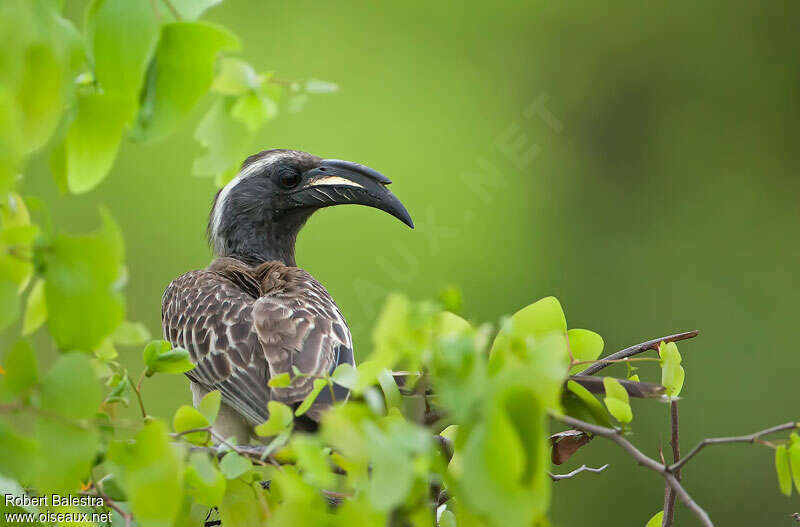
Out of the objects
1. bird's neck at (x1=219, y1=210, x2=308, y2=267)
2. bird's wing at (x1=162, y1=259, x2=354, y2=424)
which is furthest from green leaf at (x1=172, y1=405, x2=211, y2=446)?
bird's neck at (x1=219, y1=210, x2=308, y2=267)

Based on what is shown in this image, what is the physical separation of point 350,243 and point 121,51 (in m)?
4.44

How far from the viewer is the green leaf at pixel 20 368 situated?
0.75 meters

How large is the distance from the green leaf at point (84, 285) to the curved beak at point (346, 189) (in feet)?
6.26

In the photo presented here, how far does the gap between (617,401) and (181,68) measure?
53 centimetres

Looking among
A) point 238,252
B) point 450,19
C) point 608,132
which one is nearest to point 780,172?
point 608,132

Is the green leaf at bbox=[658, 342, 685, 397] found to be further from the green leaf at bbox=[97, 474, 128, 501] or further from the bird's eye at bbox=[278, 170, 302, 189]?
the bird's eye at bbox=[278, 170, 302, 189]

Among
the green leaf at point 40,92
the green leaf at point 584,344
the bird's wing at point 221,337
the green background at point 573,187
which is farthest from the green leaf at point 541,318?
the green background at point 573,187

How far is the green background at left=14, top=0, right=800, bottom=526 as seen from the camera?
5.46 metres

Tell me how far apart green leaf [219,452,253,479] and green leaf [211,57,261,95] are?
1.21 feet

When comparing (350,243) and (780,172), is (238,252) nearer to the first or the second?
(350,243)

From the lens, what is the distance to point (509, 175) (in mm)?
6246

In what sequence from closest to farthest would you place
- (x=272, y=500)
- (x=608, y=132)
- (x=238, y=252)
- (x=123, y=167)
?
(x=272, y=500)
(x=238, y=252)
(x=123, y=167)
(x=608, y=132)

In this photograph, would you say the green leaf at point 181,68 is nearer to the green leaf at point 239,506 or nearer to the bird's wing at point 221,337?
the green leaf at point 239,506

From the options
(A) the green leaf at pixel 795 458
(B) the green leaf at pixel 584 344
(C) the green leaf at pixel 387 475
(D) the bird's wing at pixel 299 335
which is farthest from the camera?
(D) the bird's wing at pixel 299 335
